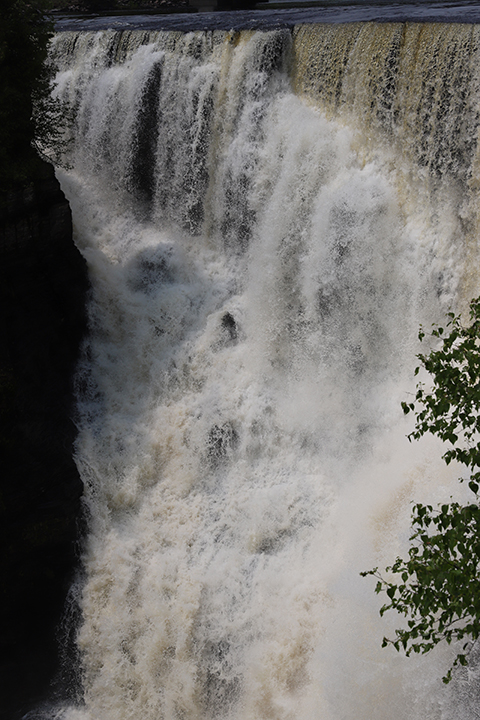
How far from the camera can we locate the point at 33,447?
41.6 ft

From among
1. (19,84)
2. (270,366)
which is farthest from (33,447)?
(19,84)

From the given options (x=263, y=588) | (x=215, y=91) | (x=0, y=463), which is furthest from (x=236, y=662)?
(x=215, y=91)

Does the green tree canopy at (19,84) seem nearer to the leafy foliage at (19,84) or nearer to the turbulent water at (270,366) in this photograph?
the leafy foliage at (19,84)

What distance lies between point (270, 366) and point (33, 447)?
181 inches

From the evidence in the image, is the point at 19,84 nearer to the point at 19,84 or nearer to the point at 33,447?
the point at 19,84

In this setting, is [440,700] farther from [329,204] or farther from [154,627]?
[329,204]

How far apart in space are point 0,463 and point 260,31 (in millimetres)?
10263

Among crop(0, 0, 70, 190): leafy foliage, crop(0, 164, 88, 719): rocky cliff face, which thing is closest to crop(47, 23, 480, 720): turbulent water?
crop(0, 164, 88, 719): rocky cliff face

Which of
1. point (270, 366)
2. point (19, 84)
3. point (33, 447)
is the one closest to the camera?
point (33, 447)

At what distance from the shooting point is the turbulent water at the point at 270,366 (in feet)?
35.9

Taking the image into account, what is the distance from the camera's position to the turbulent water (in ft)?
35.9

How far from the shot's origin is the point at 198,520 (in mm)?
12617

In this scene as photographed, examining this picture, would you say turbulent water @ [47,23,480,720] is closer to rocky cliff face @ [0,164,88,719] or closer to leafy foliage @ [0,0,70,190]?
rocky cliff face @ [0,164,88,719]

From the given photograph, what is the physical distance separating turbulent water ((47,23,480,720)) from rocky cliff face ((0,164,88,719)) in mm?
550
